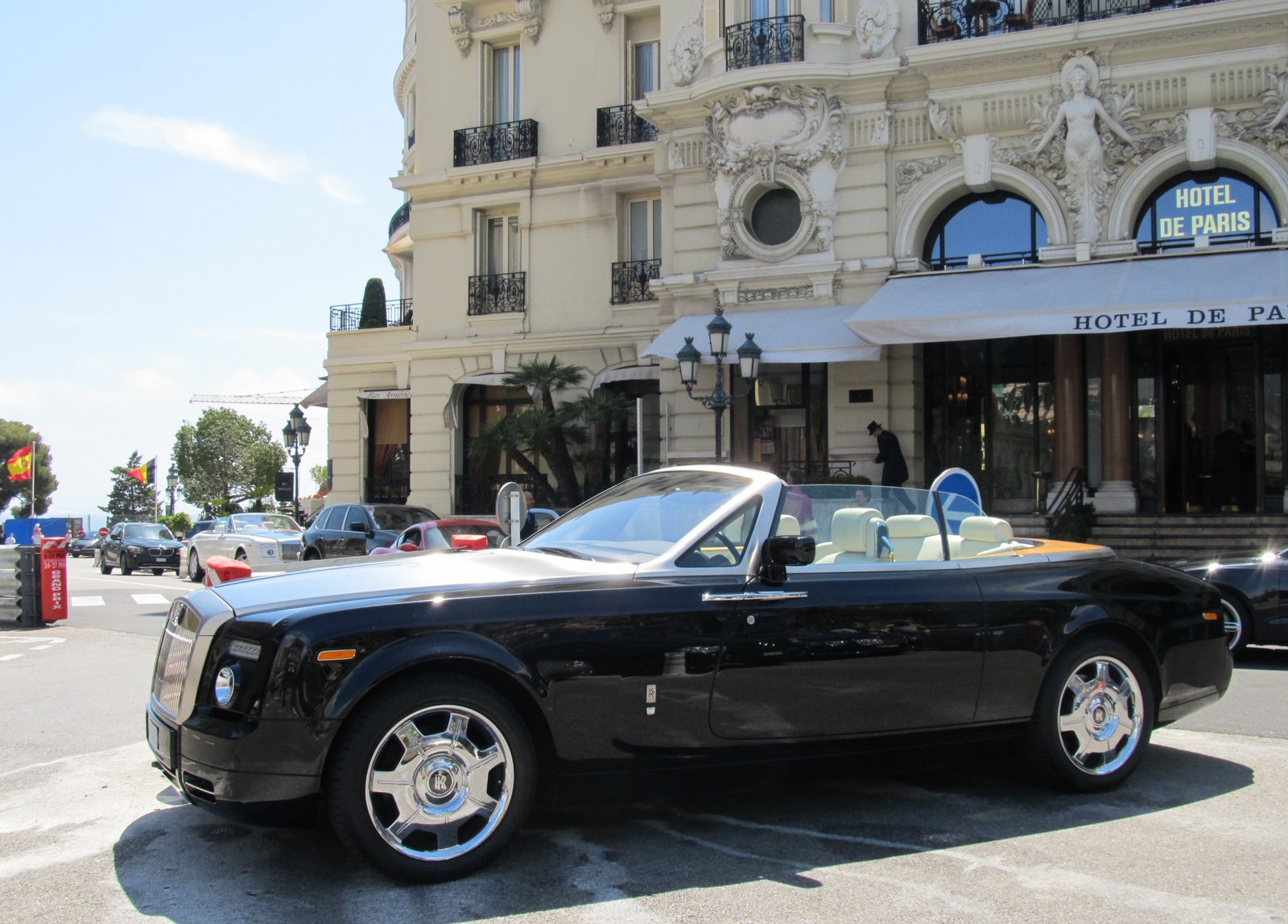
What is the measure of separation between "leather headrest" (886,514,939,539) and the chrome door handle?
2.47ft

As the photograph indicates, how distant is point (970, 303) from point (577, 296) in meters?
10.1

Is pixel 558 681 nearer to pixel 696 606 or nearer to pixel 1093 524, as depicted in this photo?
pixel 696 606

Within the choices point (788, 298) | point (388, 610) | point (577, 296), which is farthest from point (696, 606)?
point (577, 296)

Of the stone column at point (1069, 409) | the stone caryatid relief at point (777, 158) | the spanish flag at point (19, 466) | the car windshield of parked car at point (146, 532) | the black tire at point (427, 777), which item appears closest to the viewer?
the black tire at point (427, 777)

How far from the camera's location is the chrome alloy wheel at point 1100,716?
203 inches

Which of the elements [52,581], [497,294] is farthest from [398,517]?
[497,294]

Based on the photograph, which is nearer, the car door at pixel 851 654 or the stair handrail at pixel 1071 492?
the car door at pixel 851 654

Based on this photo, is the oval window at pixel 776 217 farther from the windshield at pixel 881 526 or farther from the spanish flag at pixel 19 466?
the spanish flag at pixel 19 466

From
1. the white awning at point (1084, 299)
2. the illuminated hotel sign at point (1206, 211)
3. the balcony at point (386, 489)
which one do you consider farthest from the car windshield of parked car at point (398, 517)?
the illuminated hotel sign at point (1206, 211)

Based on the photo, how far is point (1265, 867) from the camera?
4.17 meters

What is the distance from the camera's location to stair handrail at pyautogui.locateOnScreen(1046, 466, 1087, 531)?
56.4 feet

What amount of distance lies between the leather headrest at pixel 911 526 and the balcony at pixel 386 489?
2432 cm

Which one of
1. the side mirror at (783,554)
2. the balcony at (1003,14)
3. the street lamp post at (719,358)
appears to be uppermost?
the balcony at (1003,14)

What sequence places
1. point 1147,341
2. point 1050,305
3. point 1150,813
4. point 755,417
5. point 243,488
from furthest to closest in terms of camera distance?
point 243,488 → point 755,417 → point 1147,341 → point 1050,305 → point 1150,813
